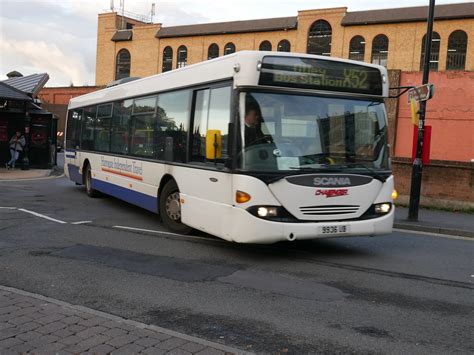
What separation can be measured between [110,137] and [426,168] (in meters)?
9.24

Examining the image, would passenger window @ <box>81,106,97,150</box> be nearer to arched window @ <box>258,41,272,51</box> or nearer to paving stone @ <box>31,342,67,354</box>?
paving stone @ <box>31,342,67,354</box>

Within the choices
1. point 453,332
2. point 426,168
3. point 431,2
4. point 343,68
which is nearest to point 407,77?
point 426,168

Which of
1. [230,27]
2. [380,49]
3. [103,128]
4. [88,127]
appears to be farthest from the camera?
[230,27]

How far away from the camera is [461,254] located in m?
8.84

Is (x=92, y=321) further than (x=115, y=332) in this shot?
Yes

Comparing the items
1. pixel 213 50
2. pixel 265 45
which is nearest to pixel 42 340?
pixel 265 45

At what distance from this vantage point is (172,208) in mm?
9266

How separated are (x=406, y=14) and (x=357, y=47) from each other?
552 centimetres

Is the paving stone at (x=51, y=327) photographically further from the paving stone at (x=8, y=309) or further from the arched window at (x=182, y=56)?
the arched window at (x=182, y=56)

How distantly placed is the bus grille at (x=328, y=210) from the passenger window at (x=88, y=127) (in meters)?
8.48

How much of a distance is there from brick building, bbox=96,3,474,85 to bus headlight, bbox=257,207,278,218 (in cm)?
4685

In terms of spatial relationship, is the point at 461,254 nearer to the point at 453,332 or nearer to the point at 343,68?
the point at 343,68

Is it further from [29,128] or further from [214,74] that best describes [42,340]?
→ [29,128]

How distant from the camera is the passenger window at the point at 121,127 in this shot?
11.4m
